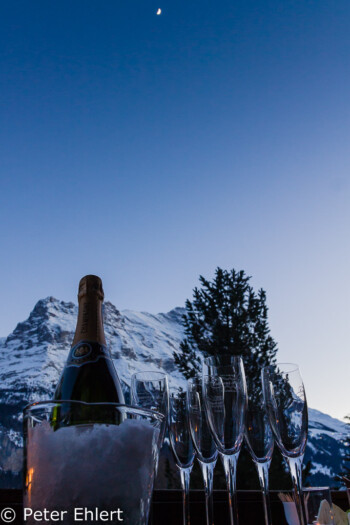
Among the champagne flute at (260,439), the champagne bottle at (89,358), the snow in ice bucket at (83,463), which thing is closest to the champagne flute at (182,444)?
the champagne flute at (260,439)

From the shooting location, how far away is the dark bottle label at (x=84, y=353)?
147 cm

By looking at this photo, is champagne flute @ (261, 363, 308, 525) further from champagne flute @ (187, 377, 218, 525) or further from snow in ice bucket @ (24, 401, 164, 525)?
snow in ice bucket @ (24, 401, 164, 525)

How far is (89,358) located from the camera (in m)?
1.48

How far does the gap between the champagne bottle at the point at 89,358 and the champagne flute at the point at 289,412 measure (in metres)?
0.63

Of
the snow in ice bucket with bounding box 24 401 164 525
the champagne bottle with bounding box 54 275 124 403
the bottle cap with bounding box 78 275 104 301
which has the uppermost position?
the bottle cap with bounding box 78 275 104 301

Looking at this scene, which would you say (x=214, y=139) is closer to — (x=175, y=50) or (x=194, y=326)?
(x=175, y=50)

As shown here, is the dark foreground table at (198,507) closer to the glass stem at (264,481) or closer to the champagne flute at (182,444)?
the champagne flute at (182,444)

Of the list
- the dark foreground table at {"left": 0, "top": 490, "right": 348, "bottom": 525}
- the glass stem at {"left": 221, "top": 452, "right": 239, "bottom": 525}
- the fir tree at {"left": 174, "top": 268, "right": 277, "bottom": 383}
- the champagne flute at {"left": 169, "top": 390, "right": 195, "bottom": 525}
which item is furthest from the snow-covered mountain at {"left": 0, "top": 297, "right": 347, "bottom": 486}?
the glass stem at {"left": 221, "top": 452, "right": 239, "bottom": 525}

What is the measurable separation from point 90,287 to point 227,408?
0.69 metres

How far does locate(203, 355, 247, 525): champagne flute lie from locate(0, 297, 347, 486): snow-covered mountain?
52949 millimetres

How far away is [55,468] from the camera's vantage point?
412mm

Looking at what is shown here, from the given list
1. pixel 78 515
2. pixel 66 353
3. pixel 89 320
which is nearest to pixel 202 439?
pixel 89 320

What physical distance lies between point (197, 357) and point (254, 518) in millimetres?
11809

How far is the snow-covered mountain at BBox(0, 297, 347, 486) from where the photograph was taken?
2139 inches
